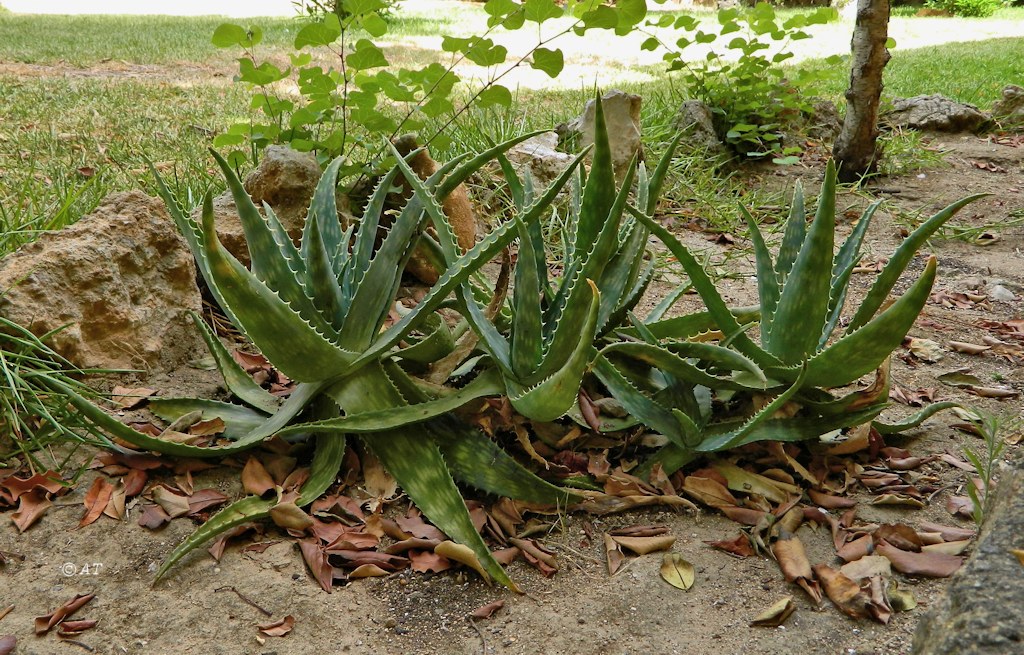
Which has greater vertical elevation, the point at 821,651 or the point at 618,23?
the point at 618,23

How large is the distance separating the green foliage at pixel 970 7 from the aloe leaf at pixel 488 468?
16400mm

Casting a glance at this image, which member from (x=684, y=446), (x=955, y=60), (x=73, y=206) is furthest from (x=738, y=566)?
(x=955, y=60)

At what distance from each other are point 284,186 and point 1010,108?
18.2 ft

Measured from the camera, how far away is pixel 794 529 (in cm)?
209

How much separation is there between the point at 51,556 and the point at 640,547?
1.33m

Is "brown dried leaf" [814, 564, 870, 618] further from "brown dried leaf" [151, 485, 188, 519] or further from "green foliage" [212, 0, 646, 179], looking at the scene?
"green foliage" [212, 0, 646, 179]

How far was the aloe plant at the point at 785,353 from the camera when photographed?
6.73 feet

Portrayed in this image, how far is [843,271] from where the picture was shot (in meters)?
2.26

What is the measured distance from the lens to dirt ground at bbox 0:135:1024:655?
1.75 metres

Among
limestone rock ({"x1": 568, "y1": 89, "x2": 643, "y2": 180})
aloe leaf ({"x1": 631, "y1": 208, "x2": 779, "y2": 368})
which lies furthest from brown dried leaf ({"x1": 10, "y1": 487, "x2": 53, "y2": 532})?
limestone rock ({"x1": 568, "y1": 89, "x2": 643, "y2": 180})

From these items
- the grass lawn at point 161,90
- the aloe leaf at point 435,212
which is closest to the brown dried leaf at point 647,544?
the aloe leaf at point 435,212

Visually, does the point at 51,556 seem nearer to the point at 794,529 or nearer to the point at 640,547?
the point at 640,547

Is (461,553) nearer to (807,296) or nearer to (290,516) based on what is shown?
(290,516)

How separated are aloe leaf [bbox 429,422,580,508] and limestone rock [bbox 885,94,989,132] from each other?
16.3ft
